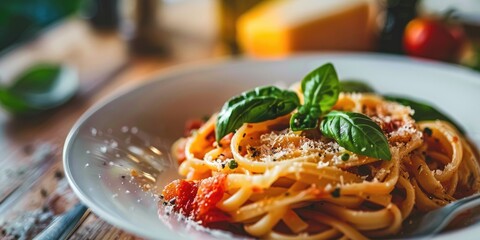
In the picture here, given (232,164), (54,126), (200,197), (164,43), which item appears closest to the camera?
(200,197)

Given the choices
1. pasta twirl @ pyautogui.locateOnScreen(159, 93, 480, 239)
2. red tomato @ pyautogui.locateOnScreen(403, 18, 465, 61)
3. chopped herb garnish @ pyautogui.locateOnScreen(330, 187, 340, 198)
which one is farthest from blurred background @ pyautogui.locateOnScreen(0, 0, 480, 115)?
chopped herb garnish @ pyautogui.locateOnScreen(330, 187, 340, 198)

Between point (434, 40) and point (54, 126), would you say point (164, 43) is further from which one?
point (434, 40)

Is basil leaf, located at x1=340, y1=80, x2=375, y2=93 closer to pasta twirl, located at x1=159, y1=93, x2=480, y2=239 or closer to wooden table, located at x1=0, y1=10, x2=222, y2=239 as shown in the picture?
pasta twirl, located at x1=159, y1=93, x2=480, y2=239

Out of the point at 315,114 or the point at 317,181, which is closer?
the point at 317,181

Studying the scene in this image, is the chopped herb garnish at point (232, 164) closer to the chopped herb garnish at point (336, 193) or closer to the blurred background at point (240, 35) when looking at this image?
the chopped herb garnish at point (336, 193)

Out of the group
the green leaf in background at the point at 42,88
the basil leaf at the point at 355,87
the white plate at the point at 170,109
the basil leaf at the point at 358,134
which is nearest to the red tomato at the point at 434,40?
the white plate at the point at 170,109

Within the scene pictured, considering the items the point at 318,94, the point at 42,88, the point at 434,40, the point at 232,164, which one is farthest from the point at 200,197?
A: the point at 434,40

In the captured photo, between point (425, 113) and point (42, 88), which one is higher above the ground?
point (425, 113)
